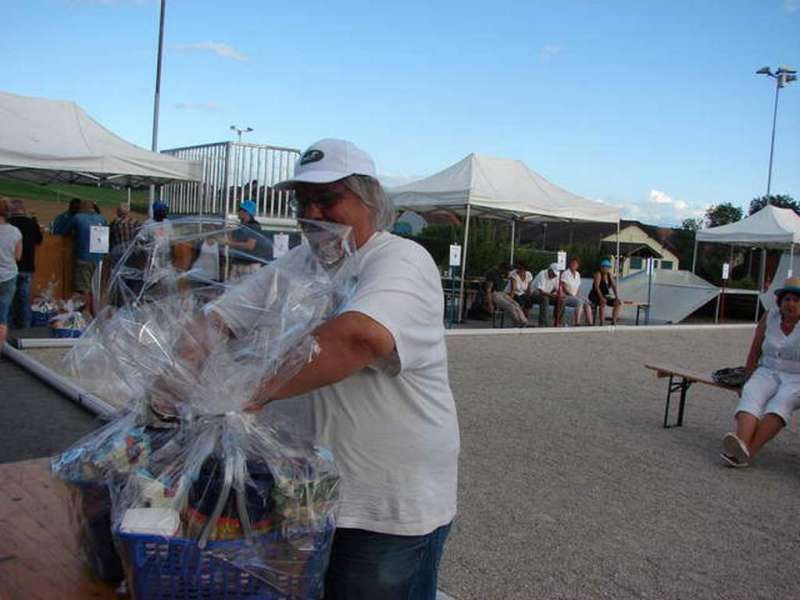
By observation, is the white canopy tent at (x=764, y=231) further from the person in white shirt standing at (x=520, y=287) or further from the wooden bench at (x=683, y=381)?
the wooden bench at (x=683, y=381)

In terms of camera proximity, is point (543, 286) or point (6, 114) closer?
point (6, 114)

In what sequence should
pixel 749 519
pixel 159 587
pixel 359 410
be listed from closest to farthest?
pixel 159 587, pixel 359 410, pixel 749 519

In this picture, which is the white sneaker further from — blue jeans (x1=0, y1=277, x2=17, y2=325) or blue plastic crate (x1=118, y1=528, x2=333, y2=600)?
blue jeans (x1=0, y1=277, x2=17, y2=325)

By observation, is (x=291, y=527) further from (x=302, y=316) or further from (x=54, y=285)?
(x=54, y=285)

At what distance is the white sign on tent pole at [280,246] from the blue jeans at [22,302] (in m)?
8.91

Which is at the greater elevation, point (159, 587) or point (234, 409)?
point (234, 409)

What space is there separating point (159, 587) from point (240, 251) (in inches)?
34.2

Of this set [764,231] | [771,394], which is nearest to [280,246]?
[771,394]

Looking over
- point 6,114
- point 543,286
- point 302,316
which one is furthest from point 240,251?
point 543,286

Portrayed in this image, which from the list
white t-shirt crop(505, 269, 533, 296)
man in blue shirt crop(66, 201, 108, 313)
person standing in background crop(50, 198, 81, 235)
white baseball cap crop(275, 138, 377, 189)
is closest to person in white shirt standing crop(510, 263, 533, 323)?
white t-shirt crop(505, 269, 533, 296)

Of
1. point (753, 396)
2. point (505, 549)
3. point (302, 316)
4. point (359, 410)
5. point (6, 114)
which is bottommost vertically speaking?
point (505, 549)

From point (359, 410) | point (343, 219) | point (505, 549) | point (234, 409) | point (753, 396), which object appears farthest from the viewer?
point (753, 396)

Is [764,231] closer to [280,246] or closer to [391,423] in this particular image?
[280,246]

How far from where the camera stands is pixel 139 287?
184 cm
